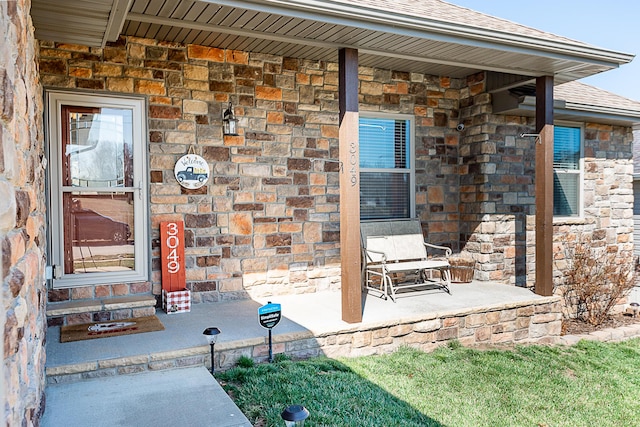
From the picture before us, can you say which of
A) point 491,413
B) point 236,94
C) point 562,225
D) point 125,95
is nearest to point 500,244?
point 562,225

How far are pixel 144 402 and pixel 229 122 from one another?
2849mm

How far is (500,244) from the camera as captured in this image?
6.11m

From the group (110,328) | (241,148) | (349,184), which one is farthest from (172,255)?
(349,184)

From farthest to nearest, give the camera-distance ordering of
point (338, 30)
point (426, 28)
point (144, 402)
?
point (426, 28) < point (338, 30) < point (144, 402)

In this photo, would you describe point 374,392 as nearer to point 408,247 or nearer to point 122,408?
point 122,408

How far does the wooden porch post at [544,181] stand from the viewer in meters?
5.18

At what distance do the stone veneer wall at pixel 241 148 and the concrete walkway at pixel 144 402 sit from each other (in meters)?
1.51

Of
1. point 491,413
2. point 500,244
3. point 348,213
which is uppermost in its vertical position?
point 348,213

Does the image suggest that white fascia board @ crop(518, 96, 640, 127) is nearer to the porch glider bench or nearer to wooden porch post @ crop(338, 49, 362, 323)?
the porch glider bench

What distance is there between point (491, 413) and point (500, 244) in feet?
10.8

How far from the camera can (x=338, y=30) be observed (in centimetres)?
387

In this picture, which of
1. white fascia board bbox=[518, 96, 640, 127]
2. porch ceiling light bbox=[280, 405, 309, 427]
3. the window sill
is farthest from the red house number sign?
the window sill

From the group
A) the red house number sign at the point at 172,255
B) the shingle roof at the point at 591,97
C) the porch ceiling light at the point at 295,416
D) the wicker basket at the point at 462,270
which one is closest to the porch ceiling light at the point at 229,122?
the red house number sign at the point at 172,255

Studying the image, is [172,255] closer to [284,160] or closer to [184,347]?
[184,347]
